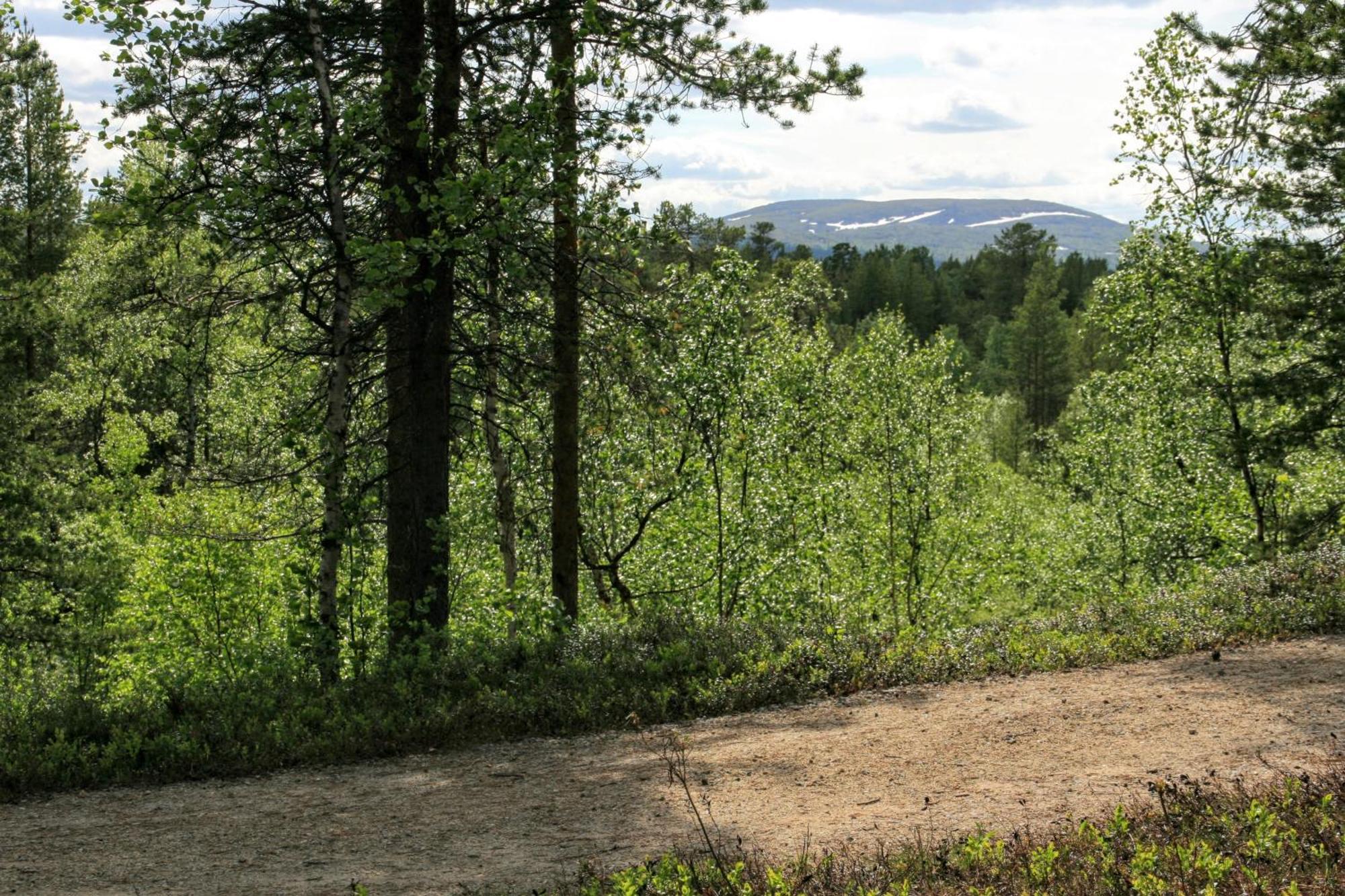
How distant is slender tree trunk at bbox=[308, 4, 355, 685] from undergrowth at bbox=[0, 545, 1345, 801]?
0.45 metres

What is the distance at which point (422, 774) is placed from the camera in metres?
7.43

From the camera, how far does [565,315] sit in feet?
34.9

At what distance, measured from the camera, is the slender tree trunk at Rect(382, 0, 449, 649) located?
9.41 metres

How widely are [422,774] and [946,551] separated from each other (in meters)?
18.0

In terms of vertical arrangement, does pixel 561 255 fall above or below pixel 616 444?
above

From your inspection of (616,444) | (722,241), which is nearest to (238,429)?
(616,444)

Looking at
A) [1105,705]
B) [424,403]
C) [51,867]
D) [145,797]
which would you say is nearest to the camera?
[51,867]

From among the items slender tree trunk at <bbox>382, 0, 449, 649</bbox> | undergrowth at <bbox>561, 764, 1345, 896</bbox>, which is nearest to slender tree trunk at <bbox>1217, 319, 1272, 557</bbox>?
undergrowth at <bbox>561, 764, 1345, 896</bbox>

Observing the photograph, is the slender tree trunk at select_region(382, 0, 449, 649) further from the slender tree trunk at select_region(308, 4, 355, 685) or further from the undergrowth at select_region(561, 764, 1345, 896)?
the undergrowth at select_region(561, 764, 1345, 896)

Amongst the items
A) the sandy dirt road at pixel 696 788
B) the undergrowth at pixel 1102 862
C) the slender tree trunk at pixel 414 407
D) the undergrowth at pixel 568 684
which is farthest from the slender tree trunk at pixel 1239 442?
the slender tree trunk at pixel 414 407

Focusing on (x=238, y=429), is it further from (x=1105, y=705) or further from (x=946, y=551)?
(x=1105, y=705)

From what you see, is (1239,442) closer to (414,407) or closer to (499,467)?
(499,467)

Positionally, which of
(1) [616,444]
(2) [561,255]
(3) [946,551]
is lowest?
(3) [946,551]

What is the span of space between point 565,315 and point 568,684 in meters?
3.82
